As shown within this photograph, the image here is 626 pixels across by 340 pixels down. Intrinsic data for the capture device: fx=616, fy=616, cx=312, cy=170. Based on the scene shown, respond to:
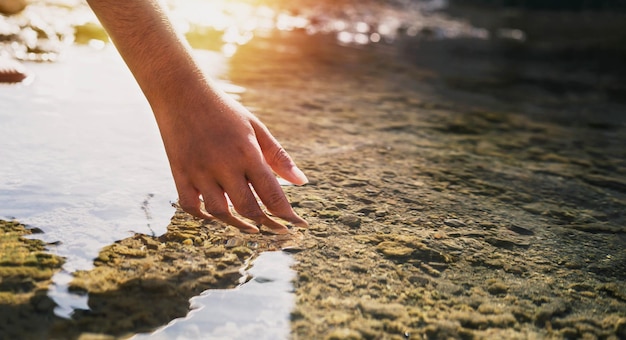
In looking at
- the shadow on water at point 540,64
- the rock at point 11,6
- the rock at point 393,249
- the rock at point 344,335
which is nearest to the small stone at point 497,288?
the rock at point 393,249

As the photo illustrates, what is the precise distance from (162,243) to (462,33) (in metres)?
6.23

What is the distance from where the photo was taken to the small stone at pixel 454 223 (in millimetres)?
1489

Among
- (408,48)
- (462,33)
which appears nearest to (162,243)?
(408,48)

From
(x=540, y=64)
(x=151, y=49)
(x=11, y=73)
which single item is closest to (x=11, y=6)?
(x=11, y=73)

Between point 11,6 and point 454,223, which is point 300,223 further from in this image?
point 11,6

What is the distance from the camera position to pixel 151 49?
1405mm

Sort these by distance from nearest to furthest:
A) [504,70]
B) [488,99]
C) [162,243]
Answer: [162,243], [488,99], [504,70]

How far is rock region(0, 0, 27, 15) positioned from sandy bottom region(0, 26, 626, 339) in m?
2.39

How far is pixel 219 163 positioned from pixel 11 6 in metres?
3.77

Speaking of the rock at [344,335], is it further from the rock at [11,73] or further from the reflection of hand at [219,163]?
the rock at [11,73]

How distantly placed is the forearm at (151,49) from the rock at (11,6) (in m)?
3.22

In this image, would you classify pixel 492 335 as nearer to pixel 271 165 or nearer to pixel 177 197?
pixel 271 165

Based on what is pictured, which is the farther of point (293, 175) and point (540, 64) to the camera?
point (540, 64)

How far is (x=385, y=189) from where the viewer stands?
1689 mm
